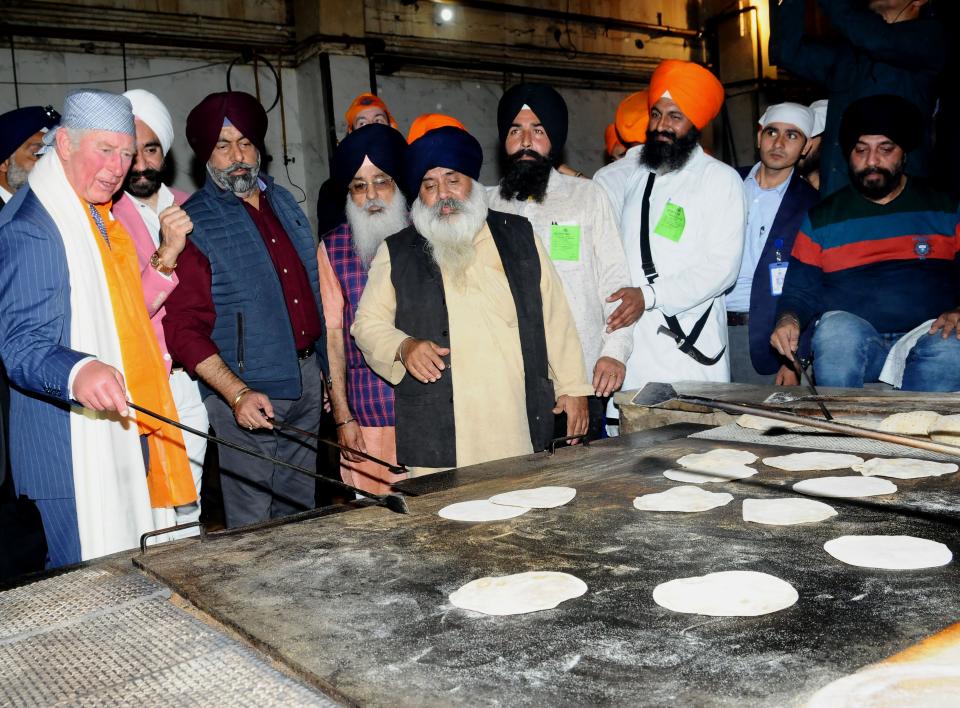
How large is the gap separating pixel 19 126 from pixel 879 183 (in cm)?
369

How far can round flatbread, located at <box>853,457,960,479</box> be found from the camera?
216 centimetres

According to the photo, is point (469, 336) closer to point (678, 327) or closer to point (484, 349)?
point (484, 349)

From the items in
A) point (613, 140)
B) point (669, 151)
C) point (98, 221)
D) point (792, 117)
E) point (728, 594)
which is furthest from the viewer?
point (613, 140)

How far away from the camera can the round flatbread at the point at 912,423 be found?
7.97 feet

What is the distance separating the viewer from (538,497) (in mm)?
2123

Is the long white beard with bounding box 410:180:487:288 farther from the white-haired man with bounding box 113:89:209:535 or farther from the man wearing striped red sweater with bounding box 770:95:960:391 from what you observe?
the man wearing striped red sweater with bounding box 770:95:960:391

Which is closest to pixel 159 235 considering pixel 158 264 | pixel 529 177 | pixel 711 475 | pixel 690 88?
pixel 158 264

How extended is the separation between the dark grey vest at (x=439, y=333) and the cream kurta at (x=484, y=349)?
25mm

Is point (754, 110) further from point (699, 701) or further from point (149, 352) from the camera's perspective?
point (699, 701)

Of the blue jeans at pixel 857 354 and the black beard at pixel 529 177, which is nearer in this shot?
the blue jeans at pixel 857 354

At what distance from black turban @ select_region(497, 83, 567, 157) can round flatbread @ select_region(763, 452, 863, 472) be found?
80.3 inches

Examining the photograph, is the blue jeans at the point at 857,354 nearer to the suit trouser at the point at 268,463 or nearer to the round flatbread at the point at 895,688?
the suit trouser at the point at 268,463

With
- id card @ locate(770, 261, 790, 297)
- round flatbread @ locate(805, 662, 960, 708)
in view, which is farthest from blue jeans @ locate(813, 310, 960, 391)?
round flatbread @ locate(805, 662, 960, 708)

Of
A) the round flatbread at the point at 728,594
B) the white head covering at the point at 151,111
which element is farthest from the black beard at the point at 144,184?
the round flatbread at the point at 728,594
